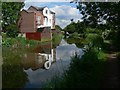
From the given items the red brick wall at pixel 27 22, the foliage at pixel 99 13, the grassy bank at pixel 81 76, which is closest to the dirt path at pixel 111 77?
the grassy bank at pixel 81 76

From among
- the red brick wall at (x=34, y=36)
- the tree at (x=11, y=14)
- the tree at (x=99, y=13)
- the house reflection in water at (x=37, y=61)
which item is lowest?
the house reflection in water at (x=37, y=61)

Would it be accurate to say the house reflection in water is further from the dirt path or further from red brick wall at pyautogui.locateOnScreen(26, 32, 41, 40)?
red brick wall at pyautogui.locateOnScreen(26, 32, 41, 40)

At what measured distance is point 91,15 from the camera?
579 centimetres

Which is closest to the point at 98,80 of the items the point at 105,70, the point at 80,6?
the point at 105,70

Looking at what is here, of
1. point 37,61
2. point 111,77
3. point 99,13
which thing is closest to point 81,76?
point 111,77

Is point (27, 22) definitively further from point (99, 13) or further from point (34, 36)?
point (99, 13)

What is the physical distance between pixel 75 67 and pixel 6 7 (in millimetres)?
9655

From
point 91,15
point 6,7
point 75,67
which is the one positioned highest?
point 6,7

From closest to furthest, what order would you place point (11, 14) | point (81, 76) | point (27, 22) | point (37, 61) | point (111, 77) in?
1. point (81, 76)
2. point (111, 77)
3. point (37, 61)
4. point (11, 14)
5. point (27, 22)

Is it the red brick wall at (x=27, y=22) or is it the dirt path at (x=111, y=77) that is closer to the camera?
the dirt path at (x=111, y=77)

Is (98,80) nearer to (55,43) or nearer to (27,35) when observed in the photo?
(27,35)

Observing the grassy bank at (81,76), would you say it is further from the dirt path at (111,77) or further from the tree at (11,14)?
the tree at (11,14)

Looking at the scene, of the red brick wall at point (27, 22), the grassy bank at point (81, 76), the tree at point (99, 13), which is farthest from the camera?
the red brick wall at point (27, 22)

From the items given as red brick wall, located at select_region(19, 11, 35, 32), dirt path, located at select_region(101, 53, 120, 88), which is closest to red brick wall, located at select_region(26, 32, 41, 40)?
red brick wall, located at select_region(19, 11, 35, 32)
